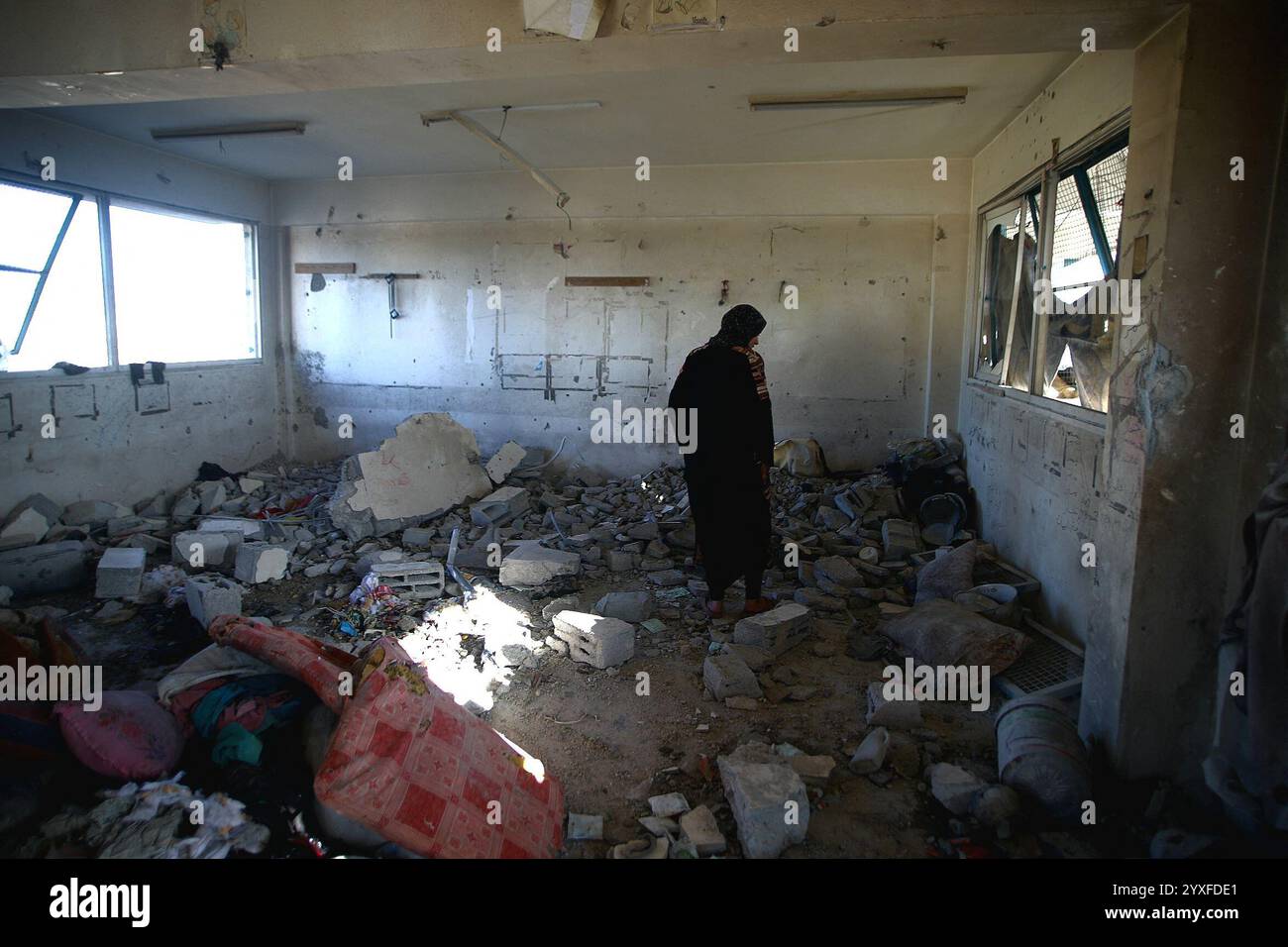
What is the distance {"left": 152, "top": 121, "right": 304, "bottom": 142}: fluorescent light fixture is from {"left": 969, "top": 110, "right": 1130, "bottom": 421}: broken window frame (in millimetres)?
6119

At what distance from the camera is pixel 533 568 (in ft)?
17.6

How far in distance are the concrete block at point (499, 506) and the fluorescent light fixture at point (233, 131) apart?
3747 millimetres

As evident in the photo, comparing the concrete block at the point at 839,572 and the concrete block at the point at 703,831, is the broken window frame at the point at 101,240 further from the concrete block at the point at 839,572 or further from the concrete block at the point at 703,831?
the concrete block at the point at 839,572

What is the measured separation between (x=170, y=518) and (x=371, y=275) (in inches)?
142

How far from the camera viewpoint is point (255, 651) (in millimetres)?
3008

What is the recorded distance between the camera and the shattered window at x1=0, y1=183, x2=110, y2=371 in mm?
6031

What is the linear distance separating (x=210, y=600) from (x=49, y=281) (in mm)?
4021

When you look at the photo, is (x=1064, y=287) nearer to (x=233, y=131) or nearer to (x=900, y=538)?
(x=900, y=538)

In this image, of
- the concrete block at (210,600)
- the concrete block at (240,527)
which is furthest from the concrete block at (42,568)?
the concrete block at (210,600)

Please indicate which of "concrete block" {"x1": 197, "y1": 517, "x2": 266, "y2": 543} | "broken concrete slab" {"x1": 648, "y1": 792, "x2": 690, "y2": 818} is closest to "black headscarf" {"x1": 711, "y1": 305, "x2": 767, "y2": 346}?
"broken concrete slab" {"x1": 648, "y1": 792, "x2": 690, "y2": 818}

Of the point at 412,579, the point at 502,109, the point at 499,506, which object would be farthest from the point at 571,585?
the point at 502,109

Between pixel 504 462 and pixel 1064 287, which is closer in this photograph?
pixel 1064 287

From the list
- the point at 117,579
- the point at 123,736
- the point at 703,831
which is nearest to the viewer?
the point at 123,736

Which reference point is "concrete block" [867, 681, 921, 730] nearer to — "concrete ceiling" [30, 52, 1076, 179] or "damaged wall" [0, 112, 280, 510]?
"concrete ceiling" [30, 52, 1076, 179]
